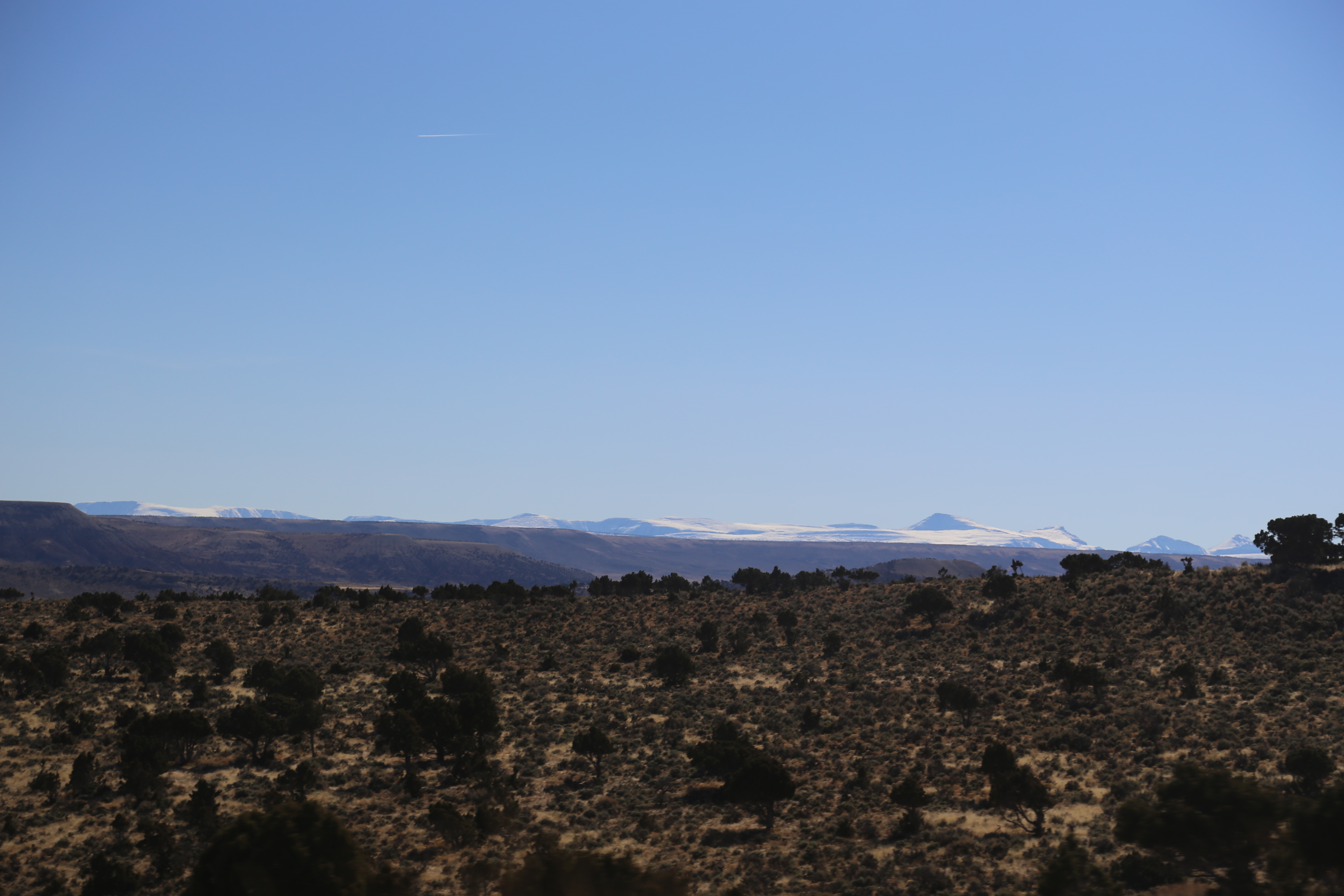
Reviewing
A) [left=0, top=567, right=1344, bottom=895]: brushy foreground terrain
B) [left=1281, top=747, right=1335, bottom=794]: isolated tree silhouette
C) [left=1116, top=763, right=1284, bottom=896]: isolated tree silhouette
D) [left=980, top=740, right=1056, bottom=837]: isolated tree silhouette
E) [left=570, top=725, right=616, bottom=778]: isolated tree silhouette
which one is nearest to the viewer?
[left=1116, top=763, right=1284, bottom=896]: isolated tree silhouette

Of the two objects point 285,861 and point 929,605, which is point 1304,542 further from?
point 285,861

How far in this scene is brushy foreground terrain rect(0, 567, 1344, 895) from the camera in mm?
32500

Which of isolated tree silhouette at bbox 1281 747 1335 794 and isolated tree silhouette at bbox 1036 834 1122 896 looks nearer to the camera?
isolated tree silhouette at bbox 1036 834 1122 896

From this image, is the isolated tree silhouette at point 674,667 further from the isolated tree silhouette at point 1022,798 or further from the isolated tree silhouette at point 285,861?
the isolated tree silhouette at point 285,861

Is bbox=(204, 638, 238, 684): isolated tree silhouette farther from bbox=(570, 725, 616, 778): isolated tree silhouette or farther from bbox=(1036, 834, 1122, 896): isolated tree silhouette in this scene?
bbox=(1036, 834, 1122, 896): isolated tree silhouette

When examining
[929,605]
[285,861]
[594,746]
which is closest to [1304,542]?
[929,605]

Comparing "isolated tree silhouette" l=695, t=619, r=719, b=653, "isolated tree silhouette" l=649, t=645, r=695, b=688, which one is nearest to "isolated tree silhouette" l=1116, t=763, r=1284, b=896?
"isolated tree silhouette" l=649, t=645, r=695, b=688

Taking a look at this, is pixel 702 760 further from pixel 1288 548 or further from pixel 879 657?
pixel 1288 548

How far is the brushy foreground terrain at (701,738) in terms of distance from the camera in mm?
32500

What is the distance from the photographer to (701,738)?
5169 centimetres

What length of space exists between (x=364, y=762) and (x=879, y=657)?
131 feet

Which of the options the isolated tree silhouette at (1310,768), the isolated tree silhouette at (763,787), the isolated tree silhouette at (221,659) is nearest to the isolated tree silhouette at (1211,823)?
the isolated tree silhouette at (1310,768)

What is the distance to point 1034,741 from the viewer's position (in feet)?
154

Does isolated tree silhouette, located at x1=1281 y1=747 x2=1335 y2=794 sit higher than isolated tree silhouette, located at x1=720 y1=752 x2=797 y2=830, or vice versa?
isolated tree silhouette, located at x1=1281 y1=747 x2=1335 y2=794
